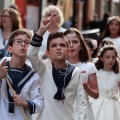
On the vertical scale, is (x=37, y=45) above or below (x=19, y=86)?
above

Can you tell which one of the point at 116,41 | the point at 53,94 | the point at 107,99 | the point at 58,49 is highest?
the point at 58,49

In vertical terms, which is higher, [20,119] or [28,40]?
[28,40]

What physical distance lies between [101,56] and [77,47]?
1.92 metres

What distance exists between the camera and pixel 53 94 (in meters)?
6.78

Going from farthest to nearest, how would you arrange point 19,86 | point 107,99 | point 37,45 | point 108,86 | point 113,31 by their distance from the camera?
point 113,31 < point 108,86 < point 107,99 < point 37,45 < point 19,86

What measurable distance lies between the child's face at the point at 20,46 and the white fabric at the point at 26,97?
29cm

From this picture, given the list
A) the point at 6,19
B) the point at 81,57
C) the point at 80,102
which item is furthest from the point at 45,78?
the point at 6,19

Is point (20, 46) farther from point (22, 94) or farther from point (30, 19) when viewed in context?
point (30, 19)

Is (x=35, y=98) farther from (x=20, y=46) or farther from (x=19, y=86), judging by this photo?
(x=20, y=46)

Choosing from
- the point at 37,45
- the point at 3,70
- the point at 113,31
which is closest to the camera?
the point at 3,70

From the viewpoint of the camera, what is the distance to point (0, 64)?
6.13 meters

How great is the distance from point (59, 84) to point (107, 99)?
2643 millimetres

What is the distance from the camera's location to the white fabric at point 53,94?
6.73 metres

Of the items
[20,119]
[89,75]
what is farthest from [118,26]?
[20,119]
